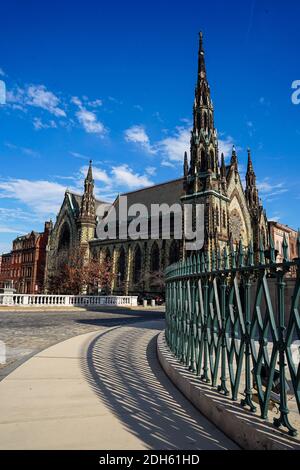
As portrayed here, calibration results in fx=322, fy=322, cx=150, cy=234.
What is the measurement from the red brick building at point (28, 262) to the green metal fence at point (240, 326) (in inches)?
2544

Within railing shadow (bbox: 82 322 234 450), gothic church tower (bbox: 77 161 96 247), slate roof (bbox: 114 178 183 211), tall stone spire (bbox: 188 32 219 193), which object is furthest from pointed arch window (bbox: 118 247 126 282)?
railing shadow (bbox: 82 322 234 450)

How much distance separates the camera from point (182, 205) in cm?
4062

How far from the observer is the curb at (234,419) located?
2486mm

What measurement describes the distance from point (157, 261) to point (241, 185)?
16.3 meters

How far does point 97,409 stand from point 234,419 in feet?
5.01

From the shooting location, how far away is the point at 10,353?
674cm

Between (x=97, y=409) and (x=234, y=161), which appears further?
(x=234, y=161)

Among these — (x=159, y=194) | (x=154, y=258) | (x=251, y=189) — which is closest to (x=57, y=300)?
(x=154, y=258)

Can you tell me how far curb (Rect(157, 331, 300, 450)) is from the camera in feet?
8.16

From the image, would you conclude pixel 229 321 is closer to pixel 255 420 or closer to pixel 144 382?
pixel 255 420

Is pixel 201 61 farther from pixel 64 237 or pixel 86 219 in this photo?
pixel 64 237

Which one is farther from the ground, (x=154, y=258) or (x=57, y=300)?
(x=154, y=258)

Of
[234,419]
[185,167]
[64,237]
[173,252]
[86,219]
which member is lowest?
[234,419]

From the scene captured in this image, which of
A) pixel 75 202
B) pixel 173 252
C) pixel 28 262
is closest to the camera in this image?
pixel 173 252
